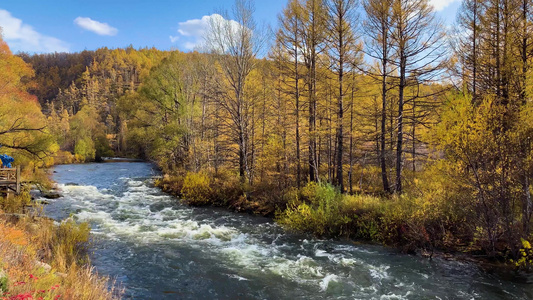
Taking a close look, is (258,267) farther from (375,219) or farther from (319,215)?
(375,219)

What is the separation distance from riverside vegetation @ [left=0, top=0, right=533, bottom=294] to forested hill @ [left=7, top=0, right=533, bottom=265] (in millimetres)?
61

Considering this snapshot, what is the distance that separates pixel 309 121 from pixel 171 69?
1730 centimetres

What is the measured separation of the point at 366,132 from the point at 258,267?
10600 mm

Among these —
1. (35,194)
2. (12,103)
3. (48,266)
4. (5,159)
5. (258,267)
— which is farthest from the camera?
(35,194)

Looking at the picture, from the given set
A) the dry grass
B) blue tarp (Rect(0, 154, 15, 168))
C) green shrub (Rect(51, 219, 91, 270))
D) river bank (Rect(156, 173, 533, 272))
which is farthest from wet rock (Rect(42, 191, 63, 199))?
river bank (Rect(156, 173, 533, 272))

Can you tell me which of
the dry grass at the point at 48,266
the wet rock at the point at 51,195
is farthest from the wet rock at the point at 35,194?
the dry grass at the point at 48,266

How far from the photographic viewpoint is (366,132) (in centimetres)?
1645

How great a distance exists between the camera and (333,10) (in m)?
14.3

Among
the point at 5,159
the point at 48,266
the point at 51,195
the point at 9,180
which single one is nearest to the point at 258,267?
the point at 48,266

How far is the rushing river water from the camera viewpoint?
23.9 ft

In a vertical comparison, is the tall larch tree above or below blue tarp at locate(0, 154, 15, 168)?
above

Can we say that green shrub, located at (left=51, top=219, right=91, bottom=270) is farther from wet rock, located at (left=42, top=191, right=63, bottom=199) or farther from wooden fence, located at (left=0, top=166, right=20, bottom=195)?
wet rock, located at (left=42, top=191, right=63, bottom=199)

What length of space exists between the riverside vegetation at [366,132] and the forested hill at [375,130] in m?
0.06

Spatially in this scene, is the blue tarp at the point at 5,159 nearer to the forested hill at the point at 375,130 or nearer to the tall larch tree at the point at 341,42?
the forested hill at the point at 375,130
